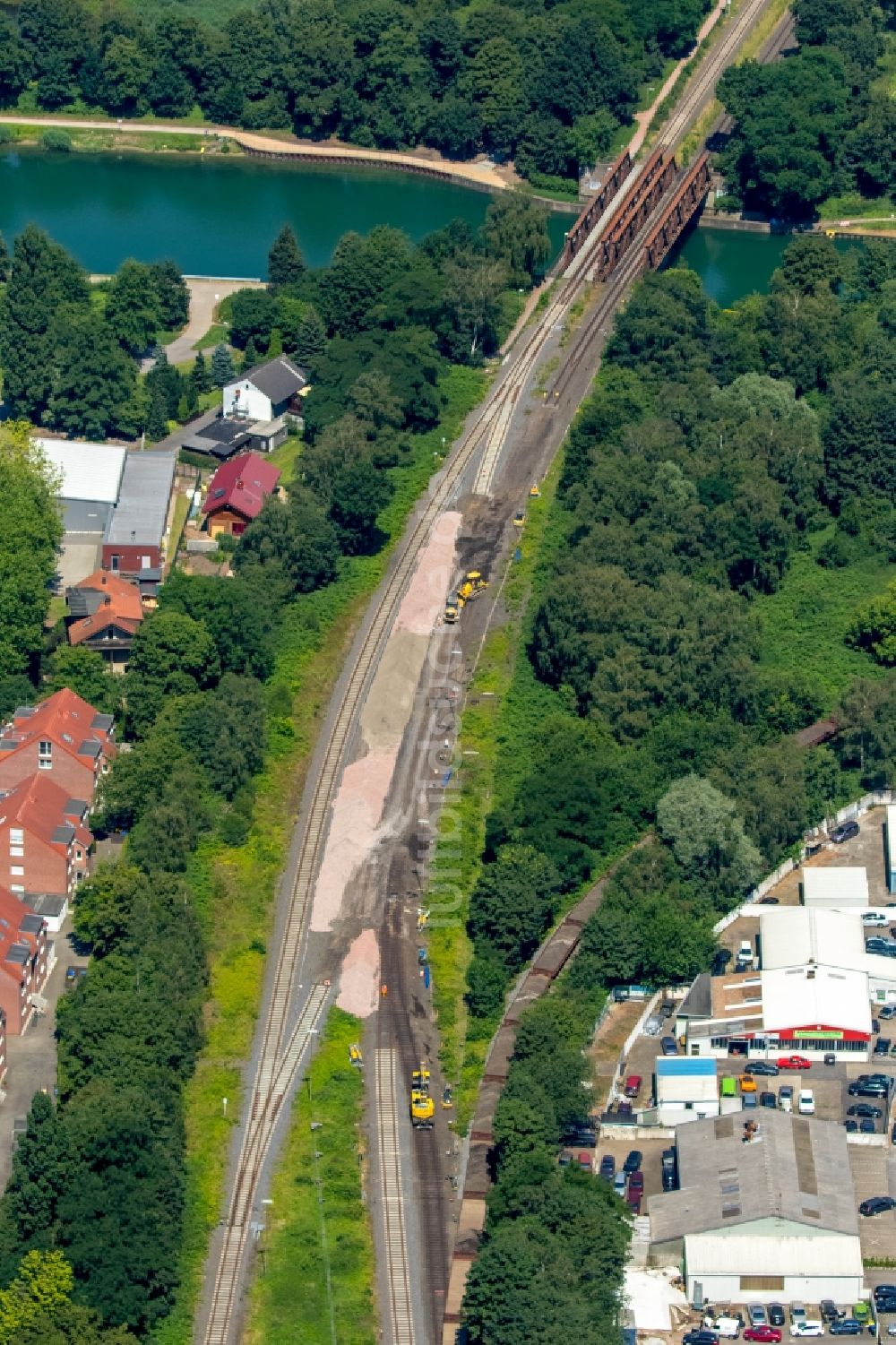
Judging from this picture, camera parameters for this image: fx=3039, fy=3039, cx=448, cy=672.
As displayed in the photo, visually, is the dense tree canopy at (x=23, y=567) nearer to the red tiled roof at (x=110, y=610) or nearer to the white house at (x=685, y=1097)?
the red tiled roof at (x=110, y=610)

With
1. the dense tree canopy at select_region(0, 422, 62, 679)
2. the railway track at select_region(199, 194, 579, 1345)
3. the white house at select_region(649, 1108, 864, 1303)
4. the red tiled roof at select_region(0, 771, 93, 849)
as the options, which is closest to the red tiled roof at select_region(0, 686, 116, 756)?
the red tiled roof at select_region(0, 771, 93, 849)

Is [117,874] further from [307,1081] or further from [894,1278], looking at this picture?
[894,1278]

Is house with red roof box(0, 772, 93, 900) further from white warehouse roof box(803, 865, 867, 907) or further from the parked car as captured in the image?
the parked car

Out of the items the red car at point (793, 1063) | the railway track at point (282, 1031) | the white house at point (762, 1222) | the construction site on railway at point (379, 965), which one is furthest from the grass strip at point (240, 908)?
the red car at point (793, 1063)

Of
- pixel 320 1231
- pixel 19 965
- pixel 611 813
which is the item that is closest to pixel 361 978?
pixel 19 965

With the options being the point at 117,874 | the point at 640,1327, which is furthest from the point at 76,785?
the point at 640,1327

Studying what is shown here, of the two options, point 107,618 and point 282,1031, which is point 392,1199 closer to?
point 282,1031

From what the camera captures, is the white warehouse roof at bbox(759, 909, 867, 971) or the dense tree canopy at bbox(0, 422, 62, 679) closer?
the white warehouse roof at bbox(759, 909, 867, 971)
